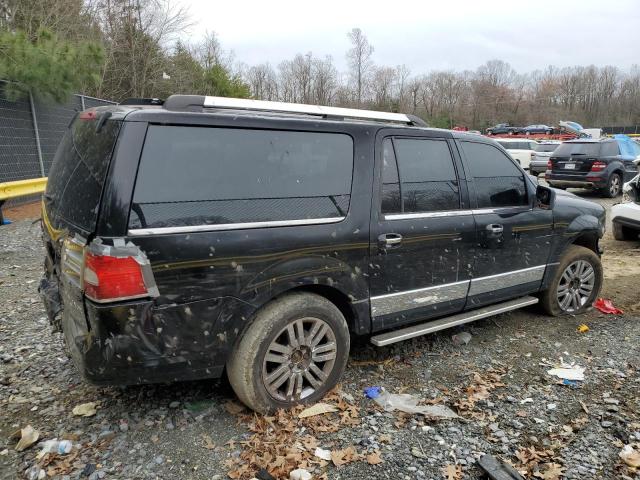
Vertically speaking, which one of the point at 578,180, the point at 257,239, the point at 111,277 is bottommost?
the point at 578,180

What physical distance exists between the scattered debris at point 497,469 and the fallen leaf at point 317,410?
969 mm

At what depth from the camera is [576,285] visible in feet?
16.4

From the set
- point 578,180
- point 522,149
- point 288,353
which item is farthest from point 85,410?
point 522,149

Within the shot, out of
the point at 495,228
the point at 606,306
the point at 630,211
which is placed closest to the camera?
the point at 495,228

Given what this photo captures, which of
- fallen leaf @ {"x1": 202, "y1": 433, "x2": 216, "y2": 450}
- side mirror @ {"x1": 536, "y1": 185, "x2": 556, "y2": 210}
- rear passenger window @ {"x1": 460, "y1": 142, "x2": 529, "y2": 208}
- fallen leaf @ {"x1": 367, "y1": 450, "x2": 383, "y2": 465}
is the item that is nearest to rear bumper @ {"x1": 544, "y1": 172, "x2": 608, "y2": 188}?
side mirror @ {"x1": 536, "y1": 185, "x2": 556, "y2": 210}

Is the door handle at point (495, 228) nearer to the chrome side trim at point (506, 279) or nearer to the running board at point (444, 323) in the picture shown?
the chrome side trim at point (506, 279)

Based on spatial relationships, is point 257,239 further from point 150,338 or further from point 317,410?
point 317,410

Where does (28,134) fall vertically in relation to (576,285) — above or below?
above

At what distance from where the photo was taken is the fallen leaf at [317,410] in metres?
3.08

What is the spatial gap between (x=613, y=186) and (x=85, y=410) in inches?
599

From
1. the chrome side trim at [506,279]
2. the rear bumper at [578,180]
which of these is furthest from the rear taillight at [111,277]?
the rear bumper at [578,180]

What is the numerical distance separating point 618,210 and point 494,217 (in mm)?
5415

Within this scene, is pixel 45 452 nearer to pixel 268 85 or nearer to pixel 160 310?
pixel 160 310

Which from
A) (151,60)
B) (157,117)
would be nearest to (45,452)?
(157,117)
